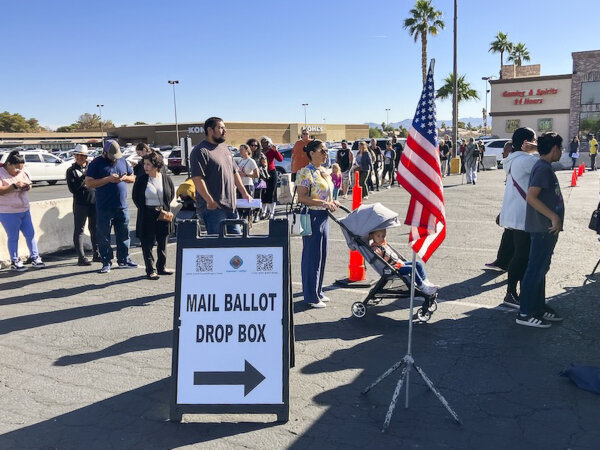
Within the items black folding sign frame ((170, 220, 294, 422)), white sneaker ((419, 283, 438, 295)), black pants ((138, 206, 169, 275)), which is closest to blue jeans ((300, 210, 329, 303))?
white sneaker ((419, 283, 438, 295))

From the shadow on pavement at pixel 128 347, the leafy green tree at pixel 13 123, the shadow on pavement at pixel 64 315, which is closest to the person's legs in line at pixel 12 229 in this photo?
the shadow on pavement at pixel 64 315

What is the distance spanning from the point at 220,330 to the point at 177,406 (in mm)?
576

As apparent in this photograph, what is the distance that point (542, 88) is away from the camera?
46031 millimetres

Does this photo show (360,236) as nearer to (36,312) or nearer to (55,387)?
(55,387)

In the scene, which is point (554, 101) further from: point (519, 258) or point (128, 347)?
point (128, 347)

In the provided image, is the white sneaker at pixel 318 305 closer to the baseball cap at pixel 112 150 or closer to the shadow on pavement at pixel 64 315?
the shadow on pavement at pixel 64 315

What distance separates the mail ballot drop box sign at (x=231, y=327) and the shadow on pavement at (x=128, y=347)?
1541 millimetres

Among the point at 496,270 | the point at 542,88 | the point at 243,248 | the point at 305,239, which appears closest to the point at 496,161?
the point at 542,88

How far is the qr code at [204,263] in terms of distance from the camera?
383 centimetres

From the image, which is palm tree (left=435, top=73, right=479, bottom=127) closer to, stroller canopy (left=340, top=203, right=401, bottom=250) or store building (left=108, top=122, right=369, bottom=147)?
store building (left=108, top=122, right=369, bottom=147)

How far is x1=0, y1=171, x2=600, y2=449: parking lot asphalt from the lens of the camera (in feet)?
11.6

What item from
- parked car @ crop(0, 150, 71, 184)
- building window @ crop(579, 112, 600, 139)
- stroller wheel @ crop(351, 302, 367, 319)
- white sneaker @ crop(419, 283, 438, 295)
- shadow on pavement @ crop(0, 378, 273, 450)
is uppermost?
building window @ crop(579, 112, 600, 139)

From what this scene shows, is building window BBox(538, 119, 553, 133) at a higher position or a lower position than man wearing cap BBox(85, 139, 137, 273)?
higher

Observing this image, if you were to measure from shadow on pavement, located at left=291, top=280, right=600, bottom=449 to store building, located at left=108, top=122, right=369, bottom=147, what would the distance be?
5836 centimetres
